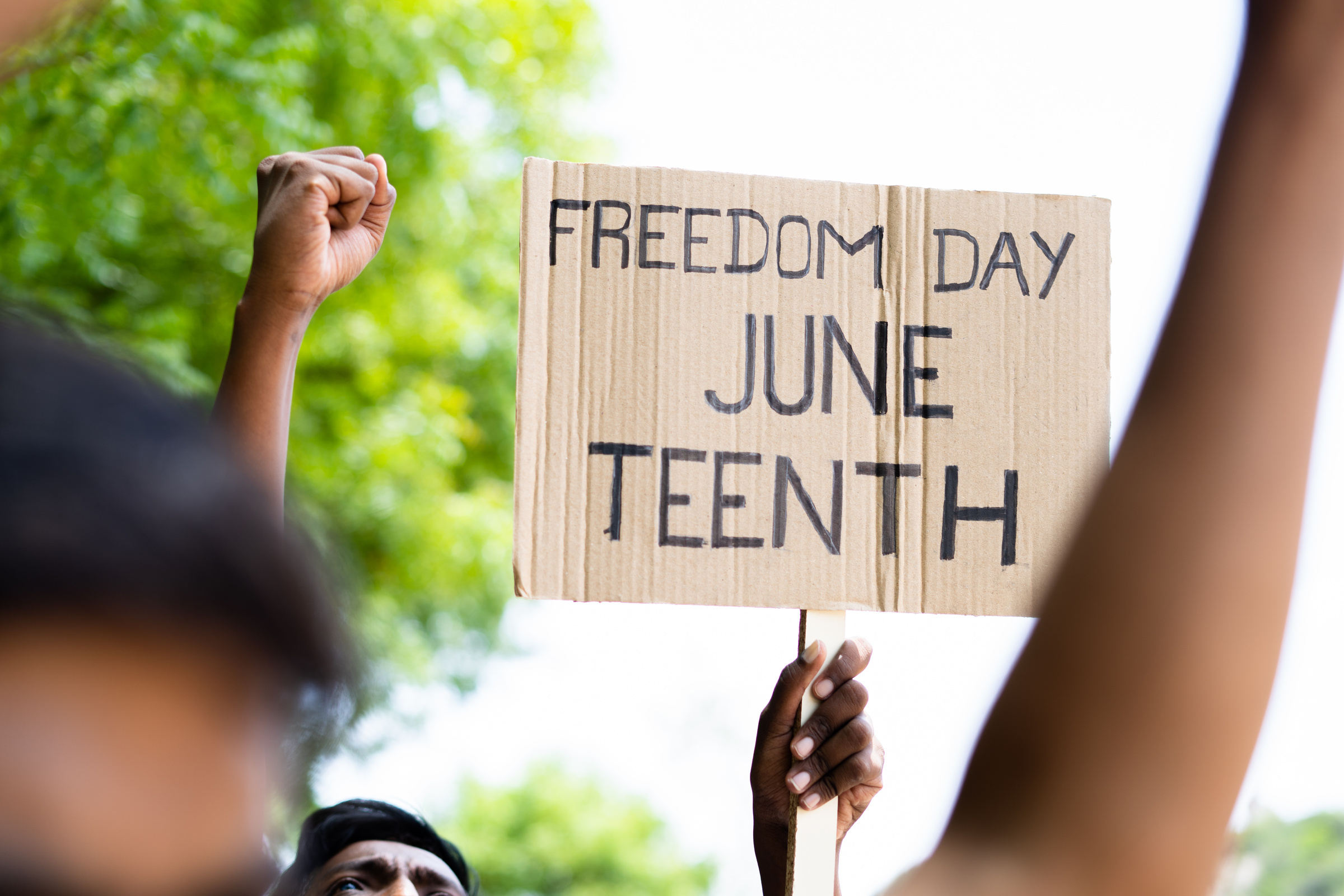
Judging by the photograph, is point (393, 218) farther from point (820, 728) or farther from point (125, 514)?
point (125, 514)

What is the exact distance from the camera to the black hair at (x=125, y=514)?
0.44 metres

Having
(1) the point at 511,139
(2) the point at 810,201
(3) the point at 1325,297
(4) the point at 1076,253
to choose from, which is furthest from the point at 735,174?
(1) the point at 511,139

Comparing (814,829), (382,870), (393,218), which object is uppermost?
(393,218)

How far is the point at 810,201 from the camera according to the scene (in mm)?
1482

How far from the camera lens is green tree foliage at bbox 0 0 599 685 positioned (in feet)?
11.4

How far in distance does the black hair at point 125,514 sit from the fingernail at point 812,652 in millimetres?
931

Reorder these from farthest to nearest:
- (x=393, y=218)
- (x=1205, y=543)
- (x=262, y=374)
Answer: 1. (x=393, y=218)
2. (x=262, y=374)
3. (x=1205, y=543)

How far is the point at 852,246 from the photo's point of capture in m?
1.48

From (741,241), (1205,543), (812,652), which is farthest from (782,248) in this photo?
(1205,543)

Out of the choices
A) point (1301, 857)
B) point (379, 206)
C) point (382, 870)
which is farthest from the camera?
point (1301, 857)

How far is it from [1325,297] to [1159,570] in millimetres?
120

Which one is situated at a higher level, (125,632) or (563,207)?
(563,207)

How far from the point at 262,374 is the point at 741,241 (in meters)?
0.69

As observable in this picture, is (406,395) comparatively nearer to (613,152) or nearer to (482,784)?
(613,152)
